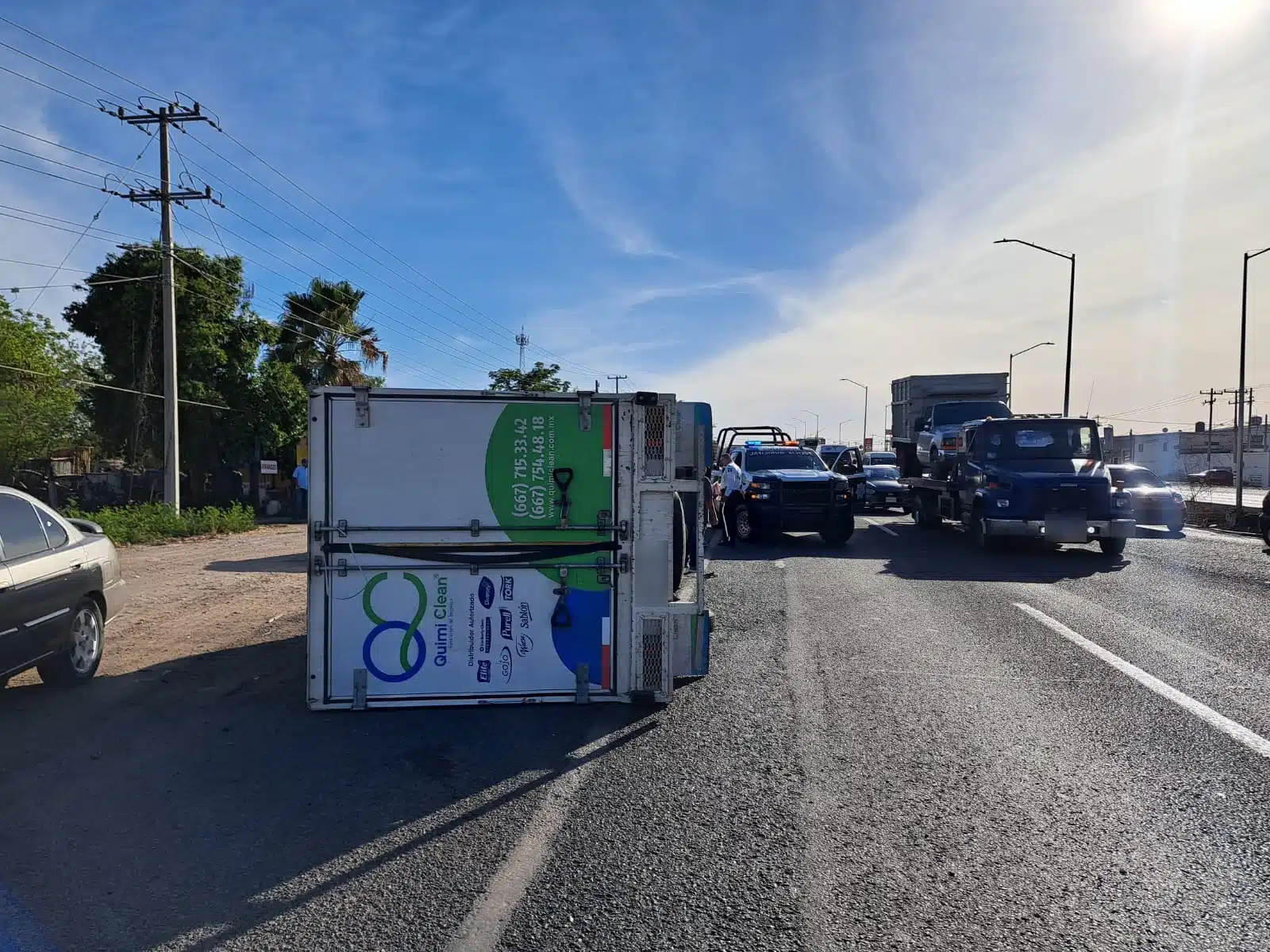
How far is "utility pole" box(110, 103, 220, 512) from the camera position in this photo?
24531mm

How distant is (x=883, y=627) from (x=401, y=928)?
6.63m

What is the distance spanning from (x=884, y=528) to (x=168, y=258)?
1994 cm

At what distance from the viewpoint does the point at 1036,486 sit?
50.0 feet

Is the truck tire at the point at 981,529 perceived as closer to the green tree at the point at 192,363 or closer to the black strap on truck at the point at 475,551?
the black strap on truck at the point at 475,551

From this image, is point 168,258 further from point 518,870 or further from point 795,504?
point 518,870

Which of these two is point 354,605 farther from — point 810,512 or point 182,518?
point 182,518

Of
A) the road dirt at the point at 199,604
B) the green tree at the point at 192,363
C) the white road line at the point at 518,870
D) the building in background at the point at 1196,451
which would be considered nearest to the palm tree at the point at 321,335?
the green tree at the point at 192,363

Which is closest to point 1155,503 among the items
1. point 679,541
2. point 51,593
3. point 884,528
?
point 884,528

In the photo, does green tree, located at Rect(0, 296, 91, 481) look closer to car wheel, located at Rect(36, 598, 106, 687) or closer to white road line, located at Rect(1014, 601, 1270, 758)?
car wheel, located at Rect(36, 598, 106, 687)

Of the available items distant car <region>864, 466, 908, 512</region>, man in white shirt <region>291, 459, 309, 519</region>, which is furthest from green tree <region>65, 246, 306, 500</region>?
distant car <region>864, 466, 908, 512</region>

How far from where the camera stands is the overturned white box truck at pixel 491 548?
601 centimetres

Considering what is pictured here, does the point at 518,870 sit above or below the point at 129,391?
below

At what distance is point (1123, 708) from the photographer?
623 centimetres

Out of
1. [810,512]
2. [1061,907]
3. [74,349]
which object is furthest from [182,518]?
[1061,907]
